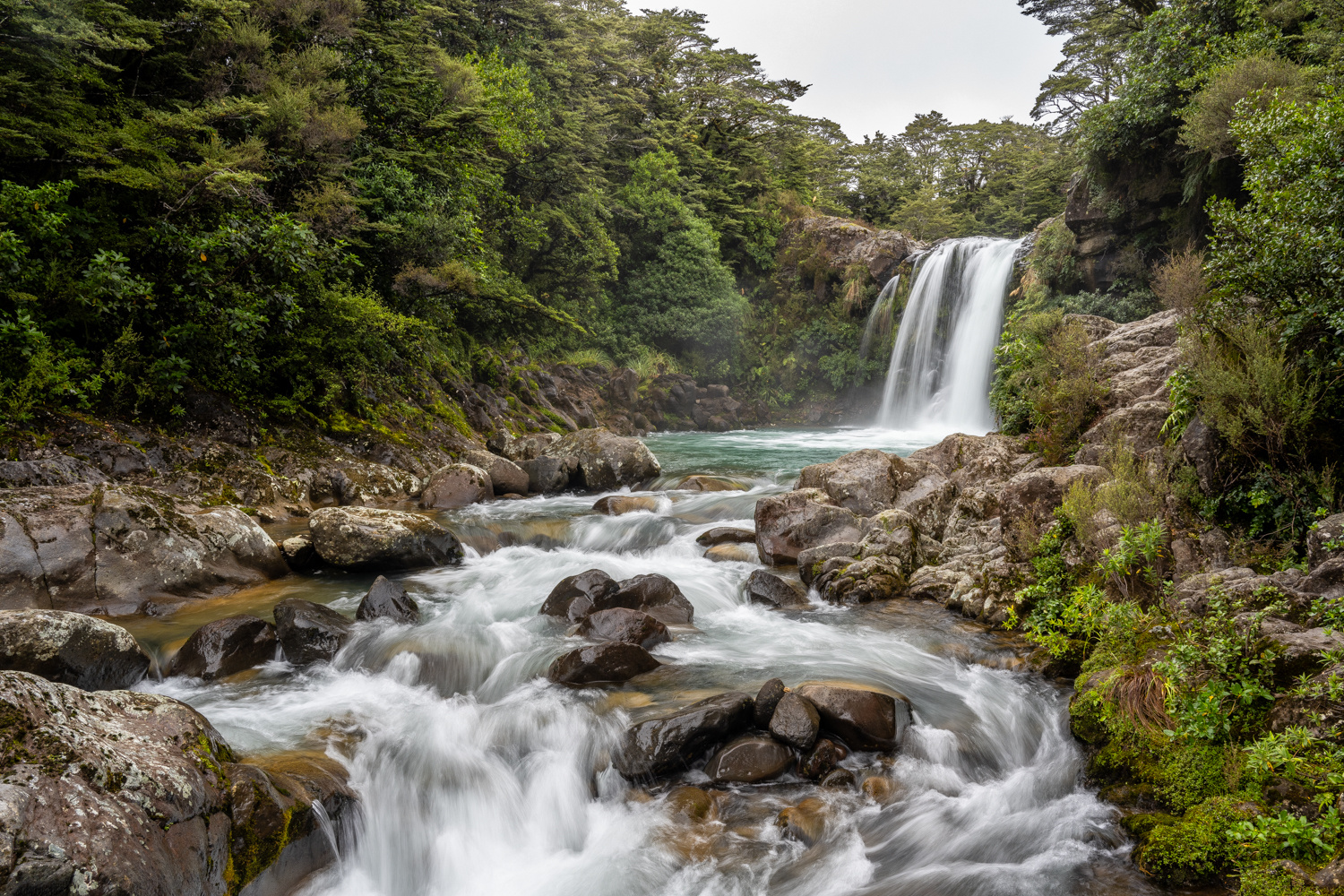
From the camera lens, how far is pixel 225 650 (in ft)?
20.6

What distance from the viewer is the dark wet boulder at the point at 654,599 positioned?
26.9ft

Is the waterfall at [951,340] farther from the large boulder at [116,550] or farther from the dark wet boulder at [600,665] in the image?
the large boulder at [116,550]

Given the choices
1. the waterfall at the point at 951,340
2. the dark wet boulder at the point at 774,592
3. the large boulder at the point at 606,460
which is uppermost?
the waterfall at the point at 951,340

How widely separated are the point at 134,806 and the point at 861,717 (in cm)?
467

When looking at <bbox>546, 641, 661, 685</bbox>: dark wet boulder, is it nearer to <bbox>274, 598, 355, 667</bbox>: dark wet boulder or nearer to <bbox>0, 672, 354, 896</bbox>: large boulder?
<bbox>274, 598, 355, 667</bbox>: dark wet boulder

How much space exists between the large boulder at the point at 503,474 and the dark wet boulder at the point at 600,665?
7837 mm

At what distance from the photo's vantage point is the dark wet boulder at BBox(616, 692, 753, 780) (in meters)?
5.22

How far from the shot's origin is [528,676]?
6.74 metres

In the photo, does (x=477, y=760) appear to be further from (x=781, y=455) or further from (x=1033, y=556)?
(x=781, y=455)

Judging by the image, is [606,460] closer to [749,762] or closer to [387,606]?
[387,606]

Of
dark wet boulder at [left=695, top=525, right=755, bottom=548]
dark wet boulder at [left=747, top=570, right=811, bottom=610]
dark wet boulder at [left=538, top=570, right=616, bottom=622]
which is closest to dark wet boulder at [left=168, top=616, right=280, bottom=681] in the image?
dark wet boulder at [left=538, top=570, right=616, bottom=622]

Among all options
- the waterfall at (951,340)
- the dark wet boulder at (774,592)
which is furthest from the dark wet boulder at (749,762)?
the waterfall at (951,340)

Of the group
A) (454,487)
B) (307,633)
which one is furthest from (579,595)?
(454,487)

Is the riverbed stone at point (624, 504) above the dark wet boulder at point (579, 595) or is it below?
above
